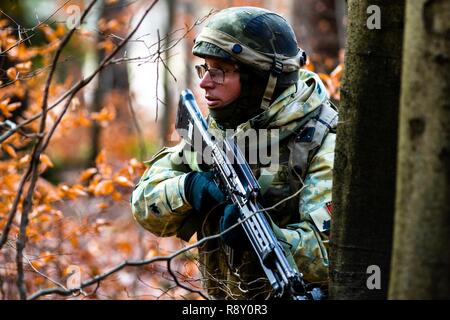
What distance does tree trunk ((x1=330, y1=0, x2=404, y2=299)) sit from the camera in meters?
2.82

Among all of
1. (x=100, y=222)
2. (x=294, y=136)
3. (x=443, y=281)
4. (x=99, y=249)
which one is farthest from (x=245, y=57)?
(x=99, y=249)

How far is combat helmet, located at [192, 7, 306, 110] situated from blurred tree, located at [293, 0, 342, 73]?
549cm

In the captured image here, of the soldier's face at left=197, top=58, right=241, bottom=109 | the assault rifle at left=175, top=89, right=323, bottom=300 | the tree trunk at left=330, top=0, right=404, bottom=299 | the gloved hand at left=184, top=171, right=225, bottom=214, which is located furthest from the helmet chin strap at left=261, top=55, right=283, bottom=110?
the tree trunk at left=330, top=0, right=404, bottom=299

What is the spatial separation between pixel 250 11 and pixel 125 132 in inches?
694

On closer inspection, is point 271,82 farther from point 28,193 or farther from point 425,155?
point 425,155

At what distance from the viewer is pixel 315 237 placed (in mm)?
3506

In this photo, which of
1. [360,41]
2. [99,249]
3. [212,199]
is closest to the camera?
[360,41]

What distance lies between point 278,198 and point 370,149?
0.95 meters

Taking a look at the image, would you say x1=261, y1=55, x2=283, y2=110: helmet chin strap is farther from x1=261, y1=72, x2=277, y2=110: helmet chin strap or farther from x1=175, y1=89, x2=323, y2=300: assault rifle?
x1=175, y1=89, x2=323, y2=300: assault rifle

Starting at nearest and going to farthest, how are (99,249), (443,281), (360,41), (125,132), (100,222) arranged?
(443,281)
(360,41)
(100,222)
(99,249)
(125,132)

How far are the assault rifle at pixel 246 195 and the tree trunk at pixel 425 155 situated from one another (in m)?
0.83

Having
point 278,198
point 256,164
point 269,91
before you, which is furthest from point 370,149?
point 269,91

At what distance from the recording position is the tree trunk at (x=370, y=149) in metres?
2.82

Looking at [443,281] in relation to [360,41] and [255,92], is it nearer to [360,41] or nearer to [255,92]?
[360,41]
